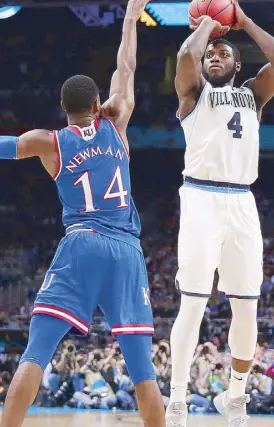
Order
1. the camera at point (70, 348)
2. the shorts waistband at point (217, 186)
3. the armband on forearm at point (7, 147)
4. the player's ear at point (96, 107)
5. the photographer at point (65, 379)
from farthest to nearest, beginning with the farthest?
the camera at point (70, 348)
the photographer at point (65, 379)
the shorts waistband at point (217, 186)
the player's ear at point (96, 107)
the armband on forearm at point (7, 147)

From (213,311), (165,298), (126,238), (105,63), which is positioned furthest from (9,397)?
(105,63)

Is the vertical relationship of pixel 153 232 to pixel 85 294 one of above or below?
below

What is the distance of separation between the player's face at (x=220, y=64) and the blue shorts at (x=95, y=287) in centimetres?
159

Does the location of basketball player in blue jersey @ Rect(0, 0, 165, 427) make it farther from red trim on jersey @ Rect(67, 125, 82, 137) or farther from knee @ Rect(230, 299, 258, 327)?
knee @ Rect(230, 299, 258, 327)

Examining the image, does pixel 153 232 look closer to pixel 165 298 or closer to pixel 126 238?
pixel 165 298

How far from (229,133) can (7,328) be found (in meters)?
7.50

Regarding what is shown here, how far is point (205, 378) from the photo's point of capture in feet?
30.7

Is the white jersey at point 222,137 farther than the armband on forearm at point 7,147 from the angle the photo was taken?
Yes

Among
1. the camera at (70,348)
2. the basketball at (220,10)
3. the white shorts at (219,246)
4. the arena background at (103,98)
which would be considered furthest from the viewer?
the arena background at (103,98)

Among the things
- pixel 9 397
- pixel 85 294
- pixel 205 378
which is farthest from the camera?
pixel 205 378

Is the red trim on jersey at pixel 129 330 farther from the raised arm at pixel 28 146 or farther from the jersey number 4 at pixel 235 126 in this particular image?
the jersey number 4 at pixel 235 126

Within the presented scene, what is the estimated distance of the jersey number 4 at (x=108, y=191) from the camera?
4363 mm

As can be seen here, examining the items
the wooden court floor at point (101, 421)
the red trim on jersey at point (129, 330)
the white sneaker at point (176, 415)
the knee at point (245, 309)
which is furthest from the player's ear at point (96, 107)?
the wooden court floor at point (101, 421)

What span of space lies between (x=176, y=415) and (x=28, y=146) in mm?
1889
